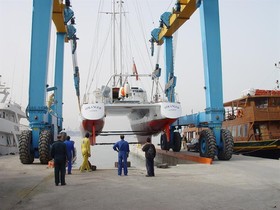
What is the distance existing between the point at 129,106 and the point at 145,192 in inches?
345

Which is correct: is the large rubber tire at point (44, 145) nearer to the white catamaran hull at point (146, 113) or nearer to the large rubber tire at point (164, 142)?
the white catamaran hull at point (146, 113)

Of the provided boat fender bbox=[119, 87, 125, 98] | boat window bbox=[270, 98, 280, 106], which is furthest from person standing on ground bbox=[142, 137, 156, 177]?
boat window bbox=[270, 98, 280, 106]

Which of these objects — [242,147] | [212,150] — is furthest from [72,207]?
[242,147]

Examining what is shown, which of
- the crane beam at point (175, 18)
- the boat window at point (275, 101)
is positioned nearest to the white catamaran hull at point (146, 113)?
the crane beam at point (175, 18)

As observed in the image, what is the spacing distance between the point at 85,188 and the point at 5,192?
1.71 metres

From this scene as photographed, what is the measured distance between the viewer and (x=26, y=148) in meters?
13.2

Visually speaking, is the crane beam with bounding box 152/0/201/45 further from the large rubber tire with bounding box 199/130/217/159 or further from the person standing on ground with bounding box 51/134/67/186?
the person standing on ground with bounding box 51/134/67/186

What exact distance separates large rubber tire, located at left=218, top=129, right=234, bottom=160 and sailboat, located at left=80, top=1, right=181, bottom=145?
91.0 inches

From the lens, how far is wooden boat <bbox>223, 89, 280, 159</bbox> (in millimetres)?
19859

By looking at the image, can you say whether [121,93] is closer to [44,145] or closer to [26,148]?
[44,145]

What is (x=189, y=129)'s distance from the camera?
35906 mm

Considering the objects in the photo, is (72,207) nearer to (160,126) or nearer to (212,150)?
(212,150)

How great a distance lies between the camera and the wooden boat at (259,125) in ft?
65.2

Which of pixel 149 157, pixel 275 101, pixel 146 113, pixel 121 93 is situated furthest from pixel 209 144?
pixel 275 101
